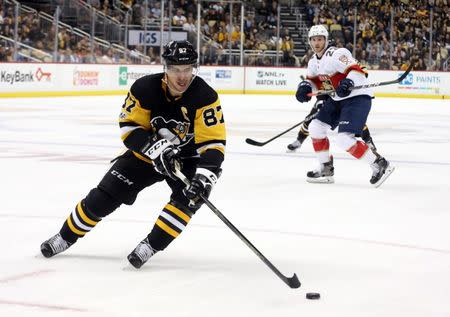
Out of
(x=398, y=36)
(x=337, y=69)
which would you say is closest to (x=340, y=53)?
(x=337, y=69)

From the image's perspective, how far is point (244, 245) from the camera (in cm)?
421

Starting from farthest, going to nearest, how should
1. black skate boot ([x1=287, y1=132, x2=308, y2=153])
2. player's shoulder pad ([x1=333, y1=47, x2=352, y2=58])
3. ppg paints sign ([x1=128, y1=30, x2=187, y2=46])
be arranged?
ppg paints sign ([x1=128, y1=30, x2=187, y2=46])
black skate boot ([x1=287, y1=132, x2=308, y2=153])
player's shoulder pad ([x1=333, y1=47, x2=352, y2=58])

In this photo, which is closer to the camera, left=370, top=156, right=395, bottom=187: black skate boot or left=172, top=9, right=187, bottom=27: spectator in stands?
left=370, top=156, right=395, bottom=187: black skate boot

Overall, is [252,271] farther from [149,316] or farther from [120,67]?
[120,67]

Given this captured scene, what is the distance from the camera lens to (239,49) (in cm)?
2058

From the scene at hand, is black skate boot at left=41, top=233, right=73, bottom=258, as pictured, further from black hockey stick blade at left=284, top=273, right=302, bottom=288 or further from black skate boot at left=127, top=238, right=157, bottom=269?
black hockey stick blade at left=284, top=273, right=302, bottom=288

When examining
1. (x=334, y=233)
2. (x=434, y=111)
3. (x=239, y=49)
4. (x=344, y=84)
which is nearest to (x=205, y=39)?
(x=239, y=49)

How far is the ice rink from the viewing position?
122 inches

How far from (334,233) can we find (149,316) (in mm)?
1850

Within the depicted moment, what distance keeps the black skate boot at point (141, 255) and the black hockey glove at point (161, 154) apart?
0.30m

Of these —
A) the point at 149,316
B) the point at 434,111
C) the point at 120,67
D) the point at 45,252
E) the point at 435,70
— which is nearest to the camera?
the point at 149,316

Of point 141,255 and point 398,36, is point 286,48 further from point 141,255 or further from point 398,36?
point 141,255

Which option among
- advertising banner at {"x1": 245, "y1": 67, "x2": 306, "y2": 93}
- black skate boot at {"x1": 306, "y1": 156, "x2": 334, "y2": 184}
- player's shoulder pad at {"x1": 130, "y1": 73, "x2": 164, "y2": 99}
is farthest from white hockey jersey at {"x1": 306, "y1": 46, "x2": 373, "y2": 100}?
advertising banner at {"x1": 245, "y1": 67, "x2": 306, "y2": 93}

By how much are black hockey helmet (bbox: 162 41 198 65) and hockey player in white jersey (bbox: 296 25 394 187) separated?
3.20 m
